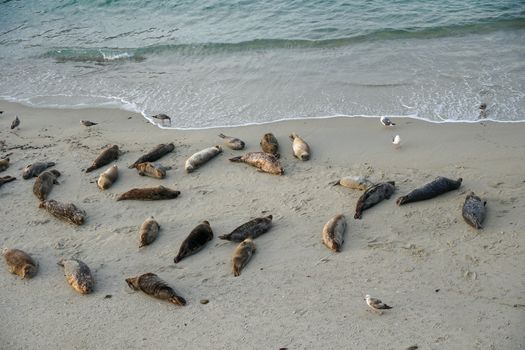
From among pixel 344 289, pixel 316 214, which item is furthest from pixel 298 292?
pixel 316 214

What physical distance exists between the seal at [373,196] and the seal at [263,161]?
1.50 metres

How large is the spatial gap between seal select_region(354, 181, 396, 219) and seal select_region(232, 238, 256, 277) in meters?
1.48

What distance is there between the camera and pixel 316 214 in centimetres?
700

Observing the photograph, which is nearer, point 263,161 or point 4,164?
point 263,161

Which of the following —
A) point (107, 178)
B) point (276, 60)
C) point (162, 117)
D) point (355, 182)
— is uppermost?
point (276, 60)

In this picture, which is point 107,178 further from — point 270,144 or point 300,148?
point 300,148

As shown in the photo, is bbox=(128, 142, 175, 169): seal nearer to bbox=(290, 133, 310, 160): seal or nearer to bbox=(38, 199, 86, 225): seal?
bbox=(38, 199, 86, 225): seal

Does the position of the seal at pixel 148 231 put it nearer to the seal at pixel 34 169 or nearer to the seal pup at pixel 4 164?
the seal at pixel 34 169

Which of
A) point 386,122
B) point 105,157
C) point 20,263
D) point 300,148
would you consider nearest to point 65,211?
point 20,263

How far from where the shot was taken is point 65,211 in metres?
7.52

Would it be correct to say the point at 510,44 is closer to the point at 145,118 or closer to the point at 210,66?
the point at 210,66

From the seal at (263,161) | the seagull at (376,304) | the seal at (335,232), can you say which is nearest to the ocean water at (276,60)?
the seal at (263,161)

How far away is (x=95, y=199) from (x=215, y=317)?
3.46m

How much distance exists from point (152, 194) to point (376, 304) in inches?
152
